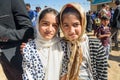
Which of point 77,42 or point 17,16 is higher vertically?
point 17,16

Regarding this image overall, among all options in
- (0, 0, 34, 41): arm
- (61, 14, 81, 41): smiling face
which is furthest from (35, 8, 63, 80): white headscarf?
(0, 0, 34, 41): arm

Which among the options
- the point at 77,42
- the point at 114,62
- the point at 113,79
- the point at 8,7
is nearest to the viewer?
the point at 77,42

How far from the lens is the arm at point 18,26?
2373 millimetres

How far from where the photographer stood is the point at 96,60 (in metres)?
2.25

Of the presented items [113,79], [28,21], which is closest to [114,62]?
[113,79]

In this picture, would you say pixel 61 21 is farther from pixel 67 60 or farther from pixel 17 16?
pixel 17 16

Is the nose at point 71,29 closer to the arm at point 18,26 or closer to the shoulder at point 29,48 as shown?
the shoulder at point 29,48

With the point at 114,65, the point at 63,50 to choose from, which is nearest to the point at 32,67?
the point at 63,50

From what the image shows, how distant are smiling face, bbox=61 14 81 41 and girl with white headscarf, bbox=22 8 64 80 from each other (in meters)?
0.08

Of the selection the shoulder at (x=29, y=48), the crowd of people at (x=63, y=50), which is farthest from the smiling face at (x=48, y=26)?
the shoulder at (x=29, y=48)

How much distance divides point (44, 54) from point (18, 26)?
1.55 ft

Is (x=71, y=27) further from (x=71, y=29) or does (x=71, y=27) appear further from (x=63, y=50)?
(x=63, y=50)

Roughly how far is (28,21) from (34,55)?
1.49ft

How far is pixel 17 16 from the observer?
8.05 feet
